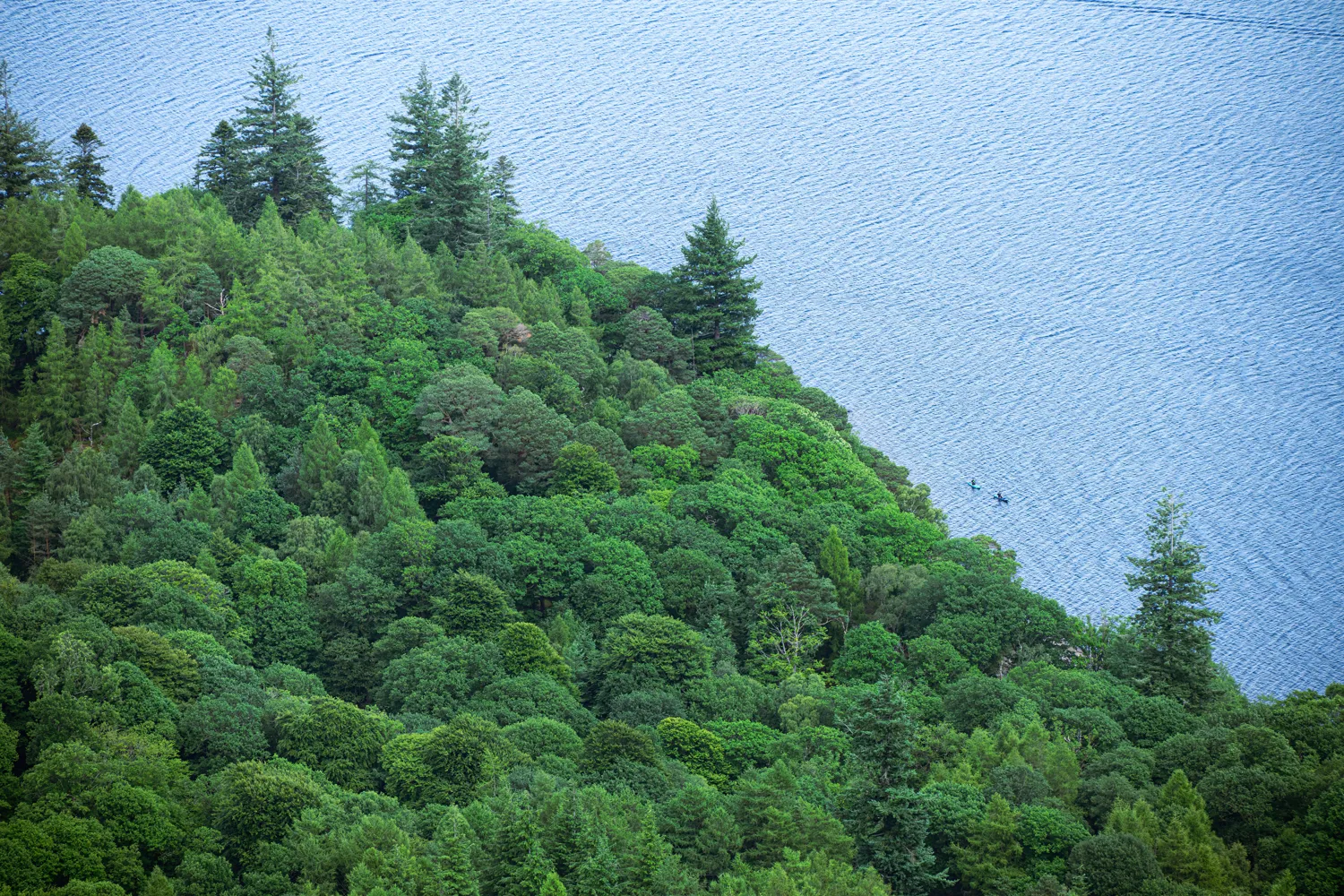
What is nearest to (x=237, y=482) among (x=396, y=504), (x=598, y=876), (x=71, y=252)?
(x=396, y=504)

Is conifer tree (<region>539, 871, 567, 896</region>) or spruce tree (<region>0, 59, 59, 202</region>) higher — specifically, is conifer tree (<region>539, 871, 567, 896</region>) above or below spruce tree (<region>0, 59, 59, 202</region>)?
below

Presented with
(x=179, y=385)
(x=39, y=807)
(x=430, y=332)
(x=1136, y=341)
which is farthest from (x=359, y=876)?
(x=1136, y=341)

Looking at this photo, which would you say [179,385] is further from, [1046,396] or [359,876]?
[1046,396]

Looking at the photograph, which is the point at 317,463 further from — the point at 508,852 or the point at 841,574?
the point at 508,852

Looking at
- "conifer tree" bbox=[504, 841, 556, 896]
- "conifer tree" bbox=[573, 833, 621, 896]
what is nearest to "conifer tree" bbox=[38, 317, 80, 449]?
"conifer tree" bbox=[504, 841, 556, 896]

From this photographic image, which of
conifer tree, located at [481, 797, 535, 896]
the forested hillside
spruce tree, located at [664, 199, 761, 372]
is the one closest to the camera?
conifer tree, located at [481, 797, 535, 896]

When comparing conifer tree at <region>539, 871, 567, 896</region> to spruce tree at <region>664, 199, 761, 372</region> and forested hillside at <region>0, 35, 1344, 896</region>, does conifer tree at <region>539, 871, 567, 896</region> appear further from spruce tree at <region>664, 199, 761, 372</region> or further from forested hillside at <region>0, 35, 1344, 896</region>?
spruce tree at <region>664, 199, 761, 372</region>
